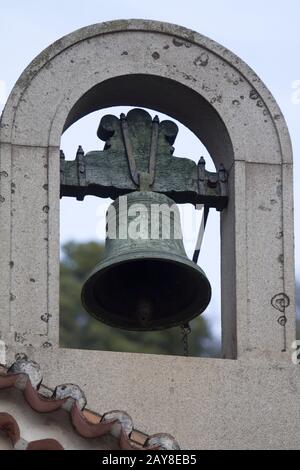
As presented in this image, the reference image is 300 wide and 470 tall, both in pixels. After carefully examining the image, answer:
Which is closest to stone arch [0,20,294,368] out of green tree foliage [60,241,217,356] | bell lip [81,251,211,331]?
bell lip [81,251,211,331]

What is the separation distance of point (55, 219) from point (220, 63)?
1.81 meters

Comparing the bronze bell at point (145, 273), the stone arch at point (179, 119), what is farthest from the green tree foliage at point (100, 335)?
the stone arch at point (179, 119)

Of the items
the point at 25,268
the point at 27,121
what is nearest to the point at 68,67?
the point at 27,121

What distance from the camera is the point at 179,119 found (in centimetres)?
1662

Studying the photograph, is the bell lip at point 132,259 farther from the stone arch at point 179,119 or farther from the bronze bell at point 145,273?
the stone arch at point 179,119

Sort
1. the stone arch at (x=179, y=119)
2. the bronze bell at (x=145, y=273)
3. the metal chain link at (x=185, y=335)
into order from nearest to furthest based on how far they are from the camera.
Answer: the stone arch at (x=179, y=119), the bronze bell at (x=145, y=273), the metal chain link at (x=185, y=335)

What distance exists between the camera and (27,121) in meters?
15.7

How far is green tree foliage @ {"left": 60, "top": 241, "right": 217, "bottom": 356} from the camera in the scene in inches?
1617

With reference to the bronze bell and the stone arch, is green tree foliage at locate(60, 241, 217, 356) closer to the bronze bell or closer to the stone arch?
the bronze bell

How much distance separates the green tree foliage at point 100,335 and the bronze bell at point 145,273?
932 inches

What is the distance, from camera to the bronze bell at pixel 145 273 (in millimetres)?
15641
